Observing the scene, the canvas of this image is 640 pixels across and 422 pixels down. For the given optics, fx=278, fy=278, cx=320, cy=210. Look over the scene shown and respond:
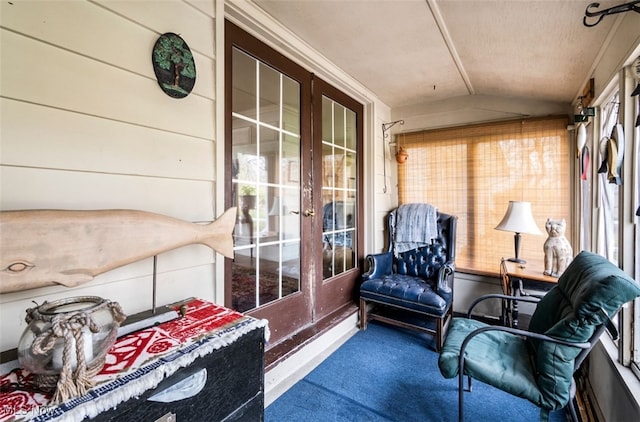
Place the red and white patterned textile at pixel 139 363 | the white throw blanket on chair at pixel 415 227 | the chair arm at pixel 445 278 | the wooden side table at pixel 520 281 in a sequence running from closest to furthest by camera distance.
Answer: the red and white patterned textile at pixel 139 363
the wooden side table at pixel 520 281
the chair arm at pixel 445 278
the white throw blanket on chair at pixel 415 227

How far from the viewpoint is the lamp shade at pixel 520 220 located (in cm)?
239

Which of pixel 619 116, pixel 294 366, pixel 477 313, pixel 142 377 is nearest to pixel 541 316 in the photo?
pixel 619 116

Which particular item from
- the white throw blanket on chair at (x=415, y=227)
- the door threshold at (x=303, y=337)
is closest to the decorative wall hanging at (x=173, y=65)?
the door threshold at (x=303, y=337)

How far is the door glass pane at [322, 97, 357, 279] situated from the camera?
8.60 feet

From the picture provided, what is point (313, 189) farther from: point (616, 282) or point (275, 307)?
point (616, 282)

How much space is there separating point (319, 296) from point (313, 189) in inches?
37.3

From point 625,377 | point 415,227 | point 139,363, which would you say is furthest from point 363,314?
point 139,363

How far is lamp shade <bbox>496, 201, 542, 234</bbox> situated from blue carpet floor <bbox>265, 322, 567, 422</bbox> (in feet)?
4.20

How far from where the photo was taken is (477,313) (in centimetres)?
299

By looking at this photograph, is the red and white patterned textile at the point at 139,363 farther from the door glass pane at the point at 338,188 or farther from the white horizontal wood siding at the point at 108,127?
the door glass pane at the point at 338,188

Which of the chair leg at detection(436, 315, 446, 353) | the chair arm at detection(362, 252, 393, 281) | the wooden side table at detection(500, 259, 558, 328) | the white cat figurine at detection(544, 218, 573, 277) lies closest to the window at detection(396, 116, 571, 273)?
the wooden side table at detection(500, 259, 558, 328)

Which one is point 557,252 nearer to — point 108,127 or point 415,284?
point 415,284

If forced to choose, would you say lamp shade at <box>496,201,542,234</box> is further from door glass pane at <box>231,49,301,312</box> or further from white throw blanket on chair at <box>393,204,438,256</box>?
door glass pane at <box>231,49,301,312</box>

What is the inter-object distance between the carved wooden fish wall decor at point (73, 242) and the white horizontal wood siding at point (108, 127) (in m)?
0.19
